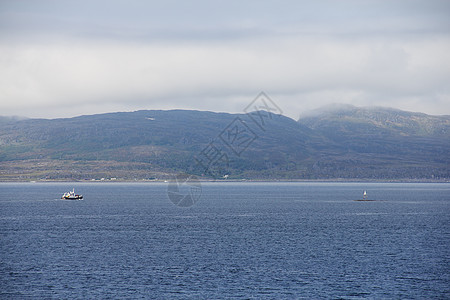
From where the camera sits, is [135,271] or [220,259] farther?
[220,259]

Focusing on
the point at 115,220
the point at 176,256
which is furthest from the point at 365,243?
the point at 115,220

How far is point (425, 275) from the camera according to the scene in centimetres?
7681

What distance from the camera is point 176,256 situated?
301ft

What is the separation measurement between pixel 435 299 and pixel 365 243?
4336 cm

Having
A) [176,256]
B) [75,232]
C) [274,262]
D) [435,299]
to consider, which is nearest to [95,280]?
[176,256]

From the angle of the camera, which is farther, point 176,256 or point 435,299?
point 176,256

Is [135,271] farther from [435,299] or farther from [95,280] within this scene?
[435,299]

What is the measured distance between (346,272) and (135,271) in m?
31.6

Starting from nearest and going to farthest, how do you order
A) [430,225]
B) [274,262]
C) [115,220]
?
[274,262] < [430,225] < [115,220]

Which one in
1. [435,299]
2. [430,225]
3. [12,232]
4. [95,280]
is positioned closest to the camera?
[435,299]

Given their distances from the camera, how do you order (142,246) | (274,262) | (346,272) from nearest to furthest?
1. (346,272)
2. (274,262)
3. (142,246)

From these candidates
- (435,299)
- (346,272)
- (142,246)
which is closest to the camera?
(435,299)

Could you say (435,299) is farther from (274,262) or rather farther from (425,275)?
(274,262)

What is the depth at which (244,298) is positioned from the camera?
64562mm
